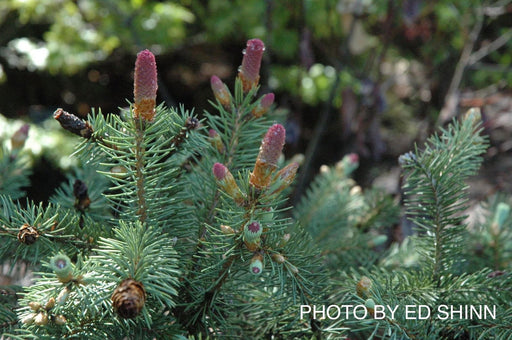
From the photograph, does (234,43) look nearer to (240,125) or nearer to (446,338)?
(240,125)

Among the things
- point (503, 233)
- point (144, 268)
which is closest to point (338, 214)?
point (503, 233)

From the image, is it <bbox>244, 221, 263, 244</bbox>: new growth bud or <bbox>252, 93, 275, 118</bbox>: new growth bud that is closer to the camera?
<bbox>244, 221, 263, 244</bbox>: new growth bud

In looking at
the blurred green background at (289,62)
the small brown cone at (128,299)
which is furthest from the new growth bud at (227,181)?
the blurred green background at (289,62)

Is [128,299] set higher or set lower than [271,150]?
lower

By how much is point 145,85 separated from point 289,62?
164cm

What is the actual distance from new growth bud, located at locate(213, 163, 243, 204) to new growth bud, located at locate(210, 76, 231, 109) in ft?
0.51

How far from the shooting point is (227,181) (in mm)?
426

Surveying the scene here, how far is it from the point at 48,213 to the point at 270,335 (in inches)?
11.3

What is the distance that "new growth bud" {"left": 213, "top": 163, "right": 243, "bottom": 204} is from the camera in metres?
0.42

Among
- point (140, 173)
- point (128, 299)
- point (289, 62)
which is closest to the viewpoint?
point (128, 299)

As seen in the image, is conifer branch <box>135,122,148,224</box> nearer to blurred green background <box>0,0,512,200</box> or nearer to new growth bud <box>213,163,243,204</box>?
new growth bud <box>213,163,243,204</box>

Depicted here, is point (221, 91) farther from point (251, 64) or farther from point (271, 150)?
point (271, 150)

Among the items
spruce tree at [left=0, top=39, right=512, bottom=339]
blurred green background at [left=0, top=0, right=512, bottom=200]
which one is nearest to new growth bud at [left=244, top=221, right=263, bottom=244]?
spruce tree at [left=0, top=39, right=512, bottom=339]

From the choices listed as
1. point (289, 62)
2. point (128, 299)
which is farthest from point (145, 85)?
point (289, 62)
